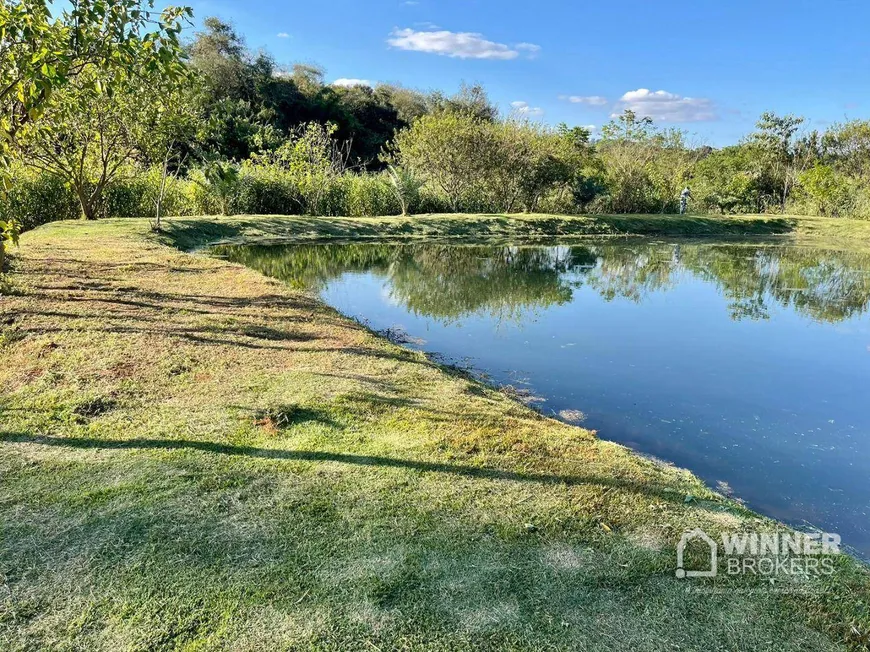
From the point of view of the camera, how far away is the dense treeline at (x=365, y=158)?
14773 mm

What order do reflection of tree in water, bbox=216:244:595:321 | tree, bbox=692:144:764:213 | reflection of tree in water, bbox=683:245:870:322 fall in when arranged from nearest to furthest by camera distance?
reflection of tree in water, bbox=216:244:595:321
reflection of tree in water, bbox=683:245:870:322
tree, bbox=692:144:764:213

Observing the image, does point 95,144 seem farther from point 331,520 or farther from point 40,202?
point 331,520

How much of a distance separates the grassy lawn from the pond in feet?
3.79

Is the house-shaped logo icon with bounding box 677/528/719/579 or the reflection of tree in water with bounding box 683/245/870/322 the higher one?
the reflection of tree in water with bounding box 683/245/870/322

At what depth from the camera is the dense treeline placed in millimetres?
14773

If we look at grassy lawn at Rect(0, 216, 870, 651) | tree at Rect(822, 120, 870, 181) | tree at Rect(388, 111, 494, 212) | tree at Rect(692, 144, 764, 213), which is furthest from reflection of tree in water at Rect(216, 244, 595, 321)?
tree at Rect(822, 120, 870, 181)

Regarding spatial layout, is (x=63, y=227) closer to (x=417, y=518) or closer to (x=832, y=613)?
(x=417, y=518)

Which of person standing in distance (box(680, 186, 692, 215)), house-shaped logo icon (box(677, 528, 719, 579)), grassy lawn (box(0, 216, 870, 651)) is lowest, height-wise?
house-shaped logo icon (box(677, 528, 719, 579))

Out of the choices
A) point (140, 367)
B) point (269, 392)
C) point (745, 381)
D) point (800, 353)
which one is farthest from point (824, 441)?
point (140, 367)

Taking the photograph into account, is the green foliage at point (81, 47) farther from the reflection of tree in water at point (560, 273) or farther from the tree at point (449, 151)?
the tree at point (449, 151)

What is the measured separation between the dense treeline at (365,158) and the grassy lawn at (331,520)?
74.9 inches

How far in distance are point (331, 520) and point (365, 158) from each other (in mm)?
38220

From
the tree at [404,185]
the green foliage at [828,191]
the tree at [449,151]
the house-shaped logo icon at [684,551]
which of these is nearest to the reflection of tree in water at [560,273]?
the tree at [404,185]

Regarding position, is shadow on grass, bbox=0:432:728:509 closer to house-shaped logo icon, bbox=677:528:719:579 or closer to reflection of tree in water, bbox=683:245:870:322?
house-shaped logo icon, bbox=677:528:719:579
